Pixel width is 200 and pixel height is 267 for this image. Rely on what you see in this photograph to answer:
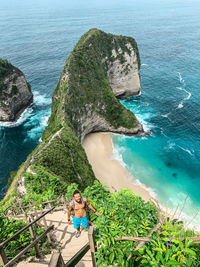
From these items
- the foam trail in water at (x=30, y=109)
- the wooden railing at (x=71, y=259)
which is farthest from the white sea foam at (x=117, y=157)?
the wooden railing at (x=71, y=259)

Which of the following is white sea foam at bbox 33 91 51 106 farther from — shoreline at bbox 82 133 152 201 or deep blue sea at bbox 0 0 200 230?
shoreline at bbox 82 133 152 201

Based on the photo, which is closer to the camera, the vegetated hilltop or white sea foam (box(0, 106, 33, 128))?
the vegetated hilltop

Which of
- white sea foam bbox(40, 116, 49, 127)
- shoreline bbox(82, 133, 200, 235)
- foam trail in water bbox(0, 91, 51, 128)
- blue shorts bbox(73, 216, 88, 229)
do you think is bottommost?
shoreline bbox(82, 133, 200, 235)

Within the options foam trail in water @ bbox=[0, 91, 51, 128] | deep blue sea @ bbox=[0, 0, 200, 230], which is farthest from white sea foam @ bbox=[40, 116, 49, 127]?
foam trail in water @ bbox=[0, 91, 51, 128]

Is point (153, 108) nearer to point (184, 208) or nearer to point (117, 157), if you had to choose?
point (117, 157)

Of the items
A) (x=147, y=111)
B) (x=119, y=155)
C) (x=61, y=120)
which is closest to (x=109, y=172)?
(x=119, y=155)

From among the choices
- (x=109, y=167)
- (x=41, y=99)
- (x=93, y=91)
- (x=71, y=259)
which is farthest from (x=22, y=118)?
(x=71, y=259)
